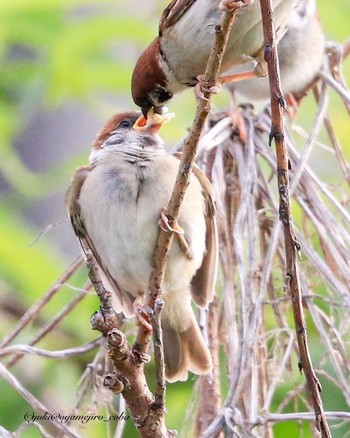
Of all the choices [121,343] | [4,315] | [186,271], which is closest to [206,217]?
[186,271]

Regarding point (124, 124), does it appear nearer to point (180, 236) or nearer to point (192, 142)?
point (180, 236)

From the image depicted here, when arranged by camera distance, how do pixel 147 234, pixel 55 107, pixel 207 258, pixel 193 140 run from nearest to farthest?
1. pixel 193 140
2. pixel 147 234
3. pixel 207 258
4. pixel 55 107

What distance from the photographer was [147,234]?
2.71m

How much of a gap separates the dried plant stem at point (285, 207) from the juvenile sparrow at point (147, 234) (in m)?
0.78

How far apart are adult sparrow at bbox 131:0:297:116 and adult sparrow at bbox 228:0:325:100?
828 millimetres

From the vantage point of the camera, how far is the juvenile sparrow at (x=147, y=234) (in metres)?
2.74

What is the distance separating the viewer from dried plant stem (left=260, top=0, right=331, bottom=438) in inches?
73.6

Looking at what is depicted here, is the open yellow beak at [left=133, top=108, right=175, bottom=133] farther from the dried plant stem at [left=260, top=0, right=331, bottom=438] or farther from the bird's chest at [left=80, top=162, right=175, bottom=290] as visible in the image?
the dried plant stem at [left=260, top=0, right=331, bottom=438]

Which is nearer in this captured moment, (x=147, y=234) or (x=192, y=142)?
(x=192, y=142)

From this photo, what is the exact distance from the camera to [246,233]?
267 centimetres

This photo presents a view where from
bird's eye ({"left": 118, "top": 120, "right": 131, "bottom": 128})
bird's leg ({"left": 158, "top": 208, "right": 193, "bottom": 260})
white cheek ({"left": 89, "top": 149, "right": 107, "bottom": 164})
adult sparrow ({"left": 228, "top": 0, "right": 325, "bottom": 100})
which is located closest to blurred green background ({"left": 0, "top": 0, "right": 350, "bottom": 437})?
adult sparrow ({"left": 228, "top": 0, "right": 325, "bottom": 100})

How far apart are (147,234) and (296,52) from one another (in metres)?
1.79

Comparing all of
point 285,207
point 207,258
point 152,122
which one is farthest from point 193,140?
point 152,122

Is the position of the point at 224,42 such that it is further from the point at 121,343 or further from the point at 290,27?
the point at 290,27
